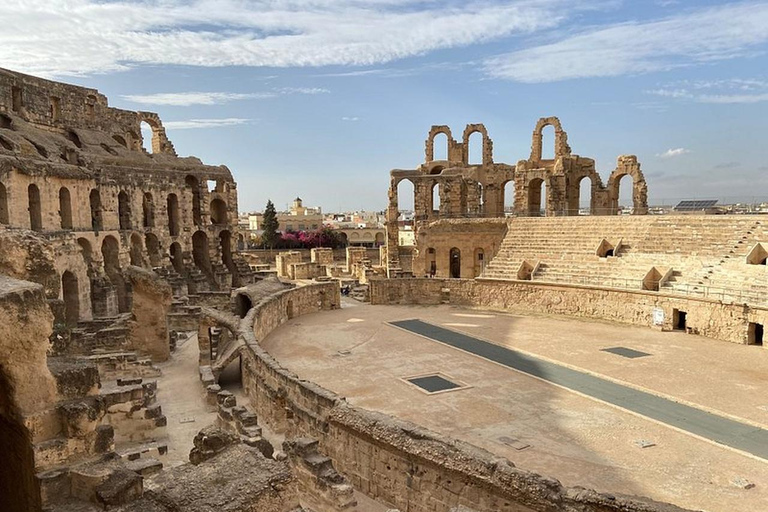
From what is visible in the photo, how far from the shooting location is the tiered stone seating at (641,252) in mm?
18484

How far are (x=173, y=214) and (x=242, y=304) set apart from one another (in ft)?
34.3

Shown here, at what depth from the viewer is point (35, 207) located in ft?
67.6

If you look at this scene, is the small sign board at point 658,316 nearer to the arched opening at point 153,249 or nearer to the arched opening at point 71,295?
the arched opening at point 71,295

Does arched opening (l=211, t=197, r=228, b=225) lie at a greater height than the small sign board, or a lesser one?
greater

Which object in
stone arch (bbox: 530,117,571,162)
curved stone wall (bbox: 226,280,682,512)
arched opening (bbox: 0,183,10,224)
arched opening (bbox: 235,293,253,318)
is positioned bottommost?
curved stone wall (bbox: 226,280,682,512)

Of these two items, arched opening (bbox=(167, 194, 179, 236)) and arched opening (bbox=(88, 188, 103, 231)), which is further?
arched opening (bbox=(167, 194, 179, 236))

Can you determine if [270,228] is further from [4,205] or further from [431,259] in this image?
[4,205]

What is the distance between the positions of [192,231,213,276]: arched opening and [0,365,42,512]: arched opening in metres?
25.2

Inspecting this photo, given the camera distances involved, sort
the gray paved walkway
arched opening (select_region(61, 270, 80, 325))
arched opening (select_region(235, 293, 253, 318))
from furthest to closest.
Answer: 1. arched opening (select_region(235, 293, 253, 318))
2. arched opening (select_region(61, 270, 80, 325))
3. the gray paved walkway

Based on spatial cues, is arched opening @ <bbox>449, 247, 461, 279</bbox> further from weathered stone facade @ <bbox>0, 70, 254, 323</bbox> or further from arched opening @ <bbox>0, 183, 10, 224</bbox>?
arched opening @ <bbox>0, 183, 10, 224</bbox>

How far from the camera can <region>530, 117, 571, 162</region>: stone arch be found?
31.3 m

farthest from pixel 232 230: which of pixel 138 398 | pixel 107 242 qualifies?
pixel 138 398

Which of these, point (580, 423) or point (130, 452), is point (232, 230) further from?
point (580, 423)

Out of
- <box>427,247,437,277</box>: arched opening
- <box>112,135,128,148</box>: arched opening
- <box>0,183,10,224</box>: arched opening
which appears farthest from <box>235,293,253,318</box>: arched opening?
<box>112,135,128,148</box>: arched opening
